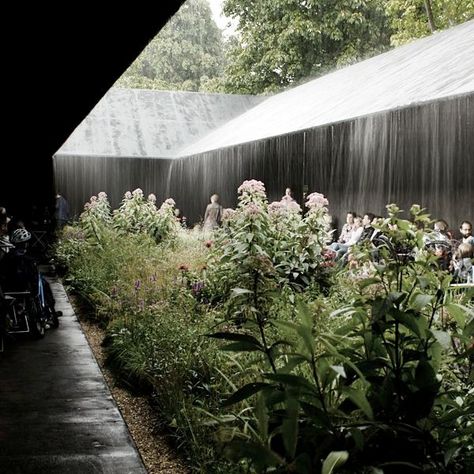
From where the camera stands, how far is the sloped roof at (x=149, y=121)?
25.4 meters

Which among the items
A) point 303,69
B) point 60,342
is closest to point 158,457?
point 60,342

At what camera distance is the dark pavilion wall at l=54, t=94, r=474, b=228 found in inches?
415

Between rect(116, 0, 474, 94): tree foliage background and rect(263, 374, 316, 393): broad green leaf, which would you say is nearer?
rect(263, 374, 316, 393): broad green leaf

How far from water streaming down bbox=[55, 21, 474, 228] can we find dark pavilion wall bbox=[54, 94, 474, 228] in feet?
0.06

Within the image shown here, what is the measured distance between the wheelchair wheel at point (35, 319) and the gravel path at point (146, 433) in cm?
157

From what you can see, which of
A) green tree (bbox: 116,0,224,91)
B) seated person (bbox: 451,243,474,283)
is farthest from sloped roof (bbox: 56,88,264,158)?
green tree (bbox: 116,0,224,91)

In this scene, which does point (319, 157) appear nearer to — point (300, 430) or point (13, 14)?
point (13, 14)

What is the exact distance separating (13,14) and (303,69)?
30.0 m

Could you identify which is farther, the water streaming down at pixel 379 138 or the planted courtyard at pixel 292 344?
the water streaming down at pixel 379 138

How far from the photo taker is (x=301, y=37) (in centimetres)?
3241

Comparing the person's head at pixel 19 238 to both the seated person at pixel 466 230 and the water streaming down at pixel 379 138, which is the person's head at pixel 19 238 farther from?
the water streaming down at pixel 379 138

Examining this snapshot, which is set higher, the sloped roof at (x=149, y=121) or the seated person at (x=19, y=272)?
the sloped roof at (x=149, y=121)

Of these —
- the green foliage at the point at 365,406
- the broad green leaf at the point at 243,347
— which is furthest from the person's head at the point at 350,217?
the broad green leaf at the point at 243,347

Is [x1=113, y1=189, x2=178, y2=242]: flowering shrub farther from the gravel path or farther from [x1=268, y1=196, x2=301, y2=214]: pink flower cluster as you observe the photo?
the gravel path
